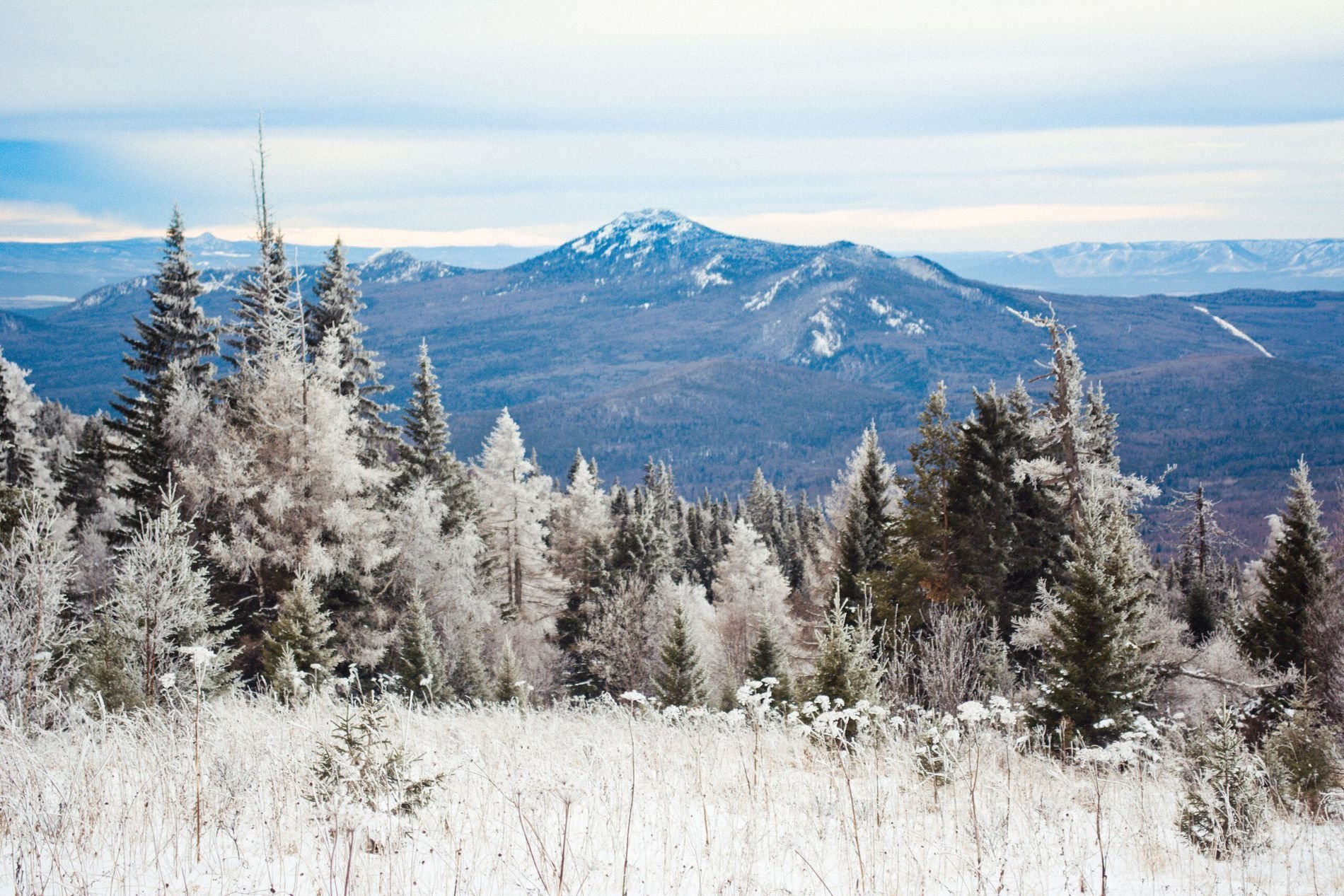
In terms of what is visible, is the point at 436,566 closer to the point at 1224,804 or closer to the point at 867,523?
the point at 867,523

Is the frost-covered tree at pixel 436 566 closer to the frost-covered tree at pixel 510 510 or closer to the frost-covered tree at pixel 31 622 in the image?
the frost-covered tree at pixel 510 510

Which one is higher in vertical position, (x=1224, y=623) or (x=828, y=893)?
(x=828, y=893)

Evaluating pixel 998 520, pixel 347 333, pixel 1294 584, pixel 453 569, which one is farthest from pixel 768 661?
pixel 347 333

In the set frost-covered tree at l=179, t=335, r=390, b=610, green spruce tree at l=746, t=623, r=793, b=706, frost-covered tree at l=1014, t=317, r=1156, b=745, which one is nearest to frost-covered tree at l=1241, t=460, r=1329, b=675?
frost-covered tree at l=1014, t=317, r=1156, b=745

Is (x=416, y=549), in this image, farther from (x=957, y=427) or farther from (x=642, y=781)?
(x=642, y=781)

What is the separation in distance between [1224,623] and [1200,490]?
6.67 metres

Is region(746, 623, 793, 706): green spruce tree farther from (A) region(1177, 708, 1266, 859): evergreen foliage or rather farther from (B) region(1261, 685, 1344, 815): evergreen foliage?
(A) region(1177, 708, 1266, 859): evergreen foliage

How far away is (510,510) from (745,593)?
12.0 meters

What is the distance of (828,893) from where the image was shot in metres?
4.16

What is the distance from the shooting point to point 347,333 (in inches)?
1086

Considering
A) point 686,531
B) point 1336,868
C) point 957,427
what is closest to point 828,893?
point 1336,868

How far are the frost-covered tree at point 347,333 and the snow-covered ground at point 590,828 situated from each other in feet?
72.8

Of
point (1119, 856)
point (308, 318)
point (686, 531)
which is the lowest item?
point (686, 531)

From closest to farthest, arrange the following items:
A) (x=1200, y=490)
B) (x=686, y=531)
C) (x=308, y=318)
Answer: (x=308, y=318)
(x=1200, y=490)
(x=686, y=531)
